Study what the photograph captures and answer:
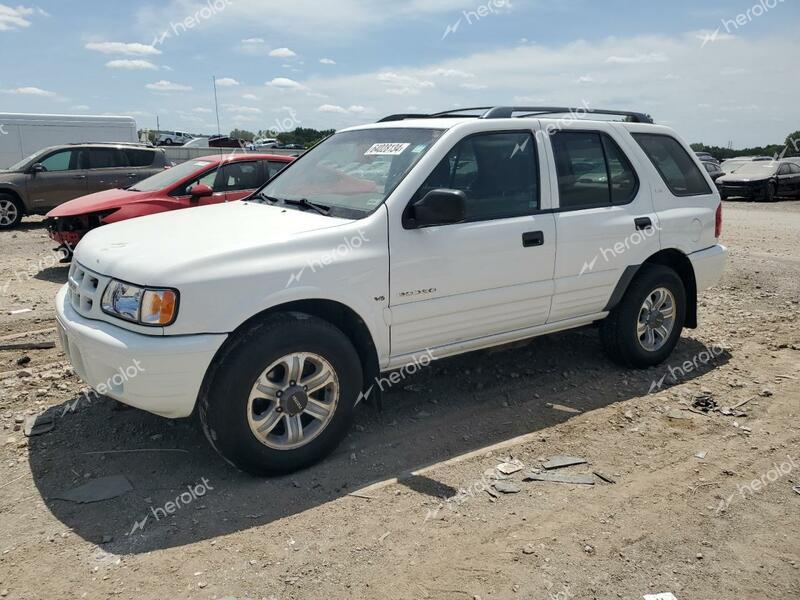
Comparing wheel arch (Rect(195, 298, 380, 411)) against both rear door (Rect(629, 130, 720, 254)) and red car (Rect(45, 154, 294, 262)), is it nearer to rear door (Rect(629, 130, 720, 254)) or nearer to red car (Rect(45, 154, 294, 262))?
rear door (Rect(629, 130, 720, 254))

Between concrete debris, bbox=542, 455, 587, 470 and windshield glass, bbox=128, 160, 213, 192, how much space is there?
272 inches

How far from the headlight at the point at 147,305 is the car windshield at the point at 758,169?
2380 centimetres

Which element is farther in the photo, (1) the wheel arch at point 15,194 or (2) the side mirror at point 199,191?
(1) the wheel arch at point 15,194

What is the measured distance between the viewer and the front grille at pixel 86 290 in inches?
135

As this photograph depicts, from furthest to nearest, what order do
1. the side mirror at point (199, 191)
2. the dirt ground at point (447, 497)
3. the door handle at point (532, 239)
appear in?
1. the side mirror at point (199, 191)
2. the door handle at point (532, 239)
3. the dirt ground at point (447, 497)

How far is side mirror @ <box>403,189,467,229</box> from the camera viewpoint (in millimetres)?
3654

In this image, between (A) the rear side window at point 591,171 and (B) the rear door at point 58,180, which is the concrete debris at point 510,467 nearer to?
(A) the rear side window at point 591,171

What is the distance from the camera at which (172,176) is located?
9.28 meters

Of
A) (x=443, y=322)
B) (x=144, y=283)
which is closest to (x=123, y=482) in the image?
(x=144, y=283)

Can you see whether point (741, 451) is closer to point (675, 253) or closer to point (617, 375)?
point (617, 375)

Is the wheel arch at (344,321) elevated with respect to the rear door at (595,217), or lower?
lower

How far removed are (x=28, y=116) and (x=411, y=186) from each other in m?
17.7

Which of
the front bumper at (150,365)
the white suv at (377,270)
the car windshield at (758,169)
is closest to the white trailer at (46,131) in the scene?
the white suv at (377,270)

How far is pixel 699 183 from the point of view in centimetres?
546
